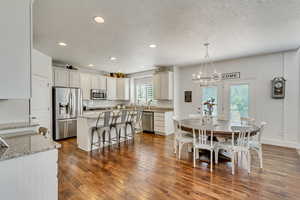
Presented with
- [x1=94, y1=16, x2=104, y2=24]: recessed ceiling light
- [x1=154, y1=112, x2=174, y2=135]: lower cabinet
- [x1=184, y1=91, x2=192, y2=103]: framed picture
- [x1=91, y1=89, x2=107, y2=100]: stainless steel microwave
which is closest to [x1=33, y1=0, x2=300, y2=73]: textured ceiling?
[x1=94, y1=16, x2=104, y2=24]: recessed ceiling light

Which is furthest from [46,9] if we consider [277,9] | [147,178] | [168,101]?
[168,101]

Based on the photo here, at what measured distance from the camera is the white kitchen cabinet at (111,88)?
22.0ft

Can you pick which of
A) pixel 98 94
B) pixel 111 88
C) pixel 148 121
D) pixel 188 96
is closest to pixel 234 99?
pixel 188 96

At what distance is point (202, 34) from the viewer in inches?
113

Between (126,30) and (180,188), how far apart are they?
284cm

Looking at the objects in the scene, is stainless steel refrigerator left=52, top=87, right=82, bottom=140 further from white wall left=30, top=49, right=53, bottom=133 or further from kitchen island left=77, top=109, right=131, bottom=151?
kitchen island left=77, top=109, right=131, bottom=151

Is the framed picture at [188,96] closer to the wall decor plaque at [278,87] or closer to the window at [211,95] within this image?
the window at [211,95]

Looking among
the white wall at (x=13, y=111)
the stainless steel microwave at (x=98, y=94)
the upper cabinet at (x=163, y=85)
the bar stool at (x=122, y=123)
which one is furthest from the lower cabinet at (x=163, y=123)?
the white wall at (x=13, y=111)

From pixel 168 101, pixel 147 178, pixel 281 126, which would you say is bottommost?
pixel 147 178

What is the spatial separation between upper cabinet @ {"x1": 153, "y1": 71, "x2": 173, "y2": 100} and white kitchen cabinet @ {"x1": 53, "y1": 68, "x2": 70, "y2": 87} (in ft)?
10.7

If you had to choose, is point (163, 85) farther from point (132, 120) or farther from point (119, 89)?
point (119, 89)

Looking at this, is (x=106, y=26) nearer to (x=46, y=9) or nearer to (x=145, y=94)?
(x=46, y=9)

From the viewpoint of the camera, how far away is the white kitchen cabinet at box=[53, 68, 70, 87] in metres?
4.85

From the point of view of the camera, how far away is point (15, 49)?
1.50 meters
